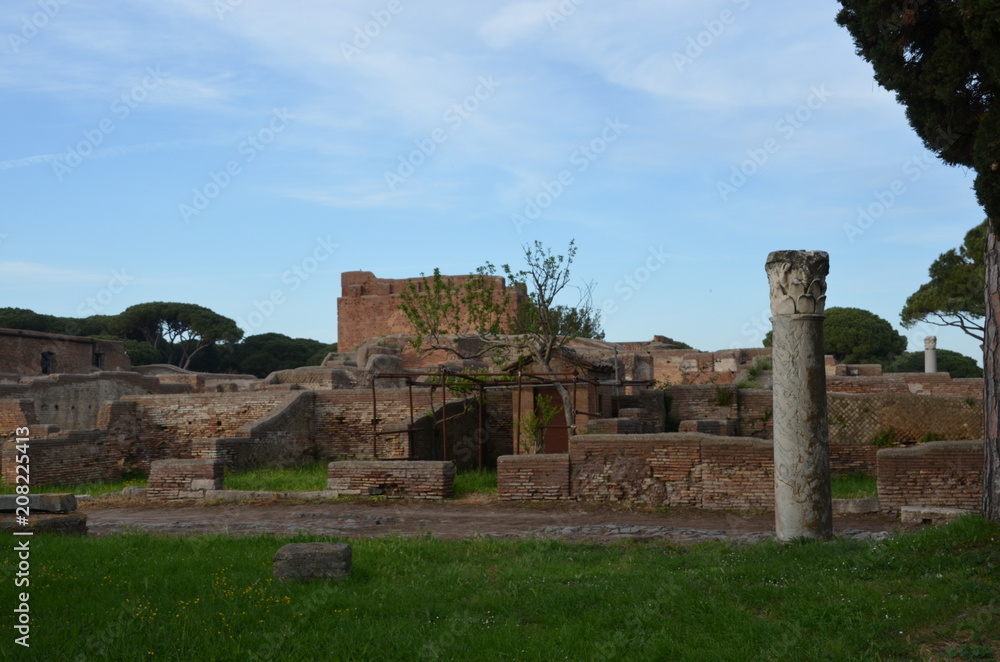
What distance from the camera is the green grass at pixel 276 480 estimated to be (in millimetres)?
15023

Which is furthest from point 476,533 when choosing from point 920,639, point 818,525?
point 920,639

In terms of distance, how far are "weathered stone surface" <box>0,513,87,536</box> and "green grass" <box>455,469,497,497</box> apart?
5522 millimetres

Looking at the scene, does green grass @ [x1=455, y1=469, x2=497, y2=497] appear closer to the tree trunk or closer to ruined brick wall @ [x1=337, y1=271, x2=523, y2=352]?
the tree trunk

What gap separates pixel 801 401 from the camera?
8.66 m

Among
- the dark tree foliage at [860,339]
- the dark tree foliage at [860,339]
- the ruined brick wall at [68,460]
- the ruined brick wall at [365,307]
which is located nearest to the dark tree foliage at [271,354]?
the ruined brick wall at [365,307]

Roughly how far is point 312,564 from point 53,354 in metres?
30.5

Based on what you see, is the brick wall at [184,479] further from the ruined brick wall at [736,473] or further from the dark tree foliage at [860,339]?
the dark tree foliage at [860,339]

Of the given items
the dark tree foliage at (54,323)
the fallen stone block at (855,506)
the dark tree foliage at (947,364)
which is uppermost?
the dark tree foliage at (54,323)

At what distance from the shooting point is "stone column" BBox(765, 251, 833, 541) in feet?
28.1

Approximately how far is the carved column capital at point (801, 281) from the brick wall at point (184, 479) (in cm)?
997

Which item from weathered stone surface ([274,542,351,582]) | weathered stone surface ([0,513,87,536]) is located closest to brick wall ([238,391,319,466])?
weathered stone surface ([0,513,87,536])

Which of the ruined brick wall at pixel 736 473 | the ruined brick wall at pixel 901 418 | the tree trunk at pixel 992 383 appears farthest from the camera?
the ruined brick wall at pixel 901 418

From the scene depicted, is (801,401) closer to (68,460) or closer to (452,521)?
(452,521)

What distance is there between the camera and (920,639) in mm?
5227
